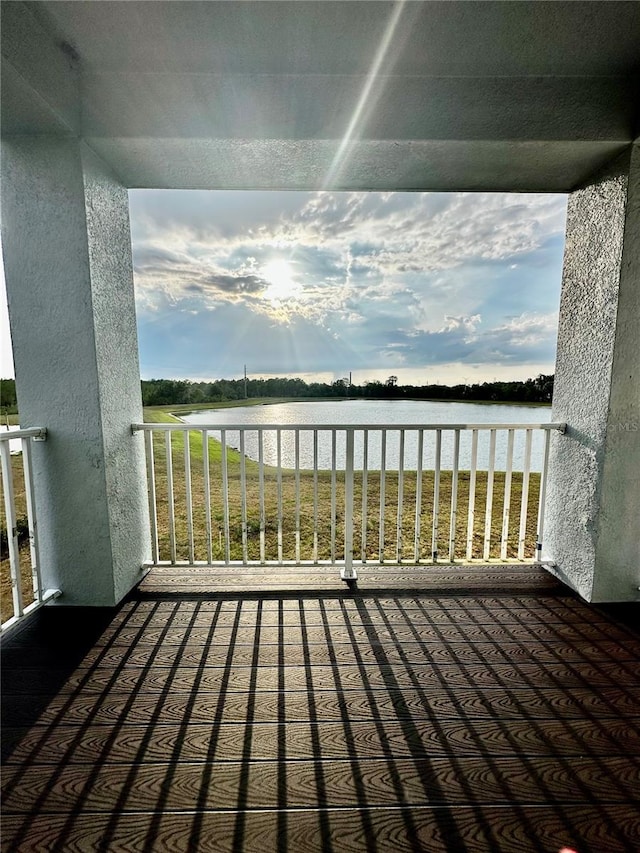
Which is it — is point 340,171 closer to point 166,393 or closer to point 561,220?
point 561,220

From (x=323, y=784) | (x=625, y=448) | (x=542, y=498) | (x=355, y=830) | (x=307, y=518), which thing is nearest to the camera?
(x=355, y=830)

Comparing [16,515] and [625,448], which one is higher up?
[625,448]

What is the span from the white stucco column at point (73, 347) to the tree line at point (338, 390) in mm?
729

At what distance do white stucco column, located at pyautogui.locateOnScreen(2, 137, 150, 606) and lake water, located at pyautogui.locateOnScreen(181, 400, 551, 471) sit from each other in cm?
62

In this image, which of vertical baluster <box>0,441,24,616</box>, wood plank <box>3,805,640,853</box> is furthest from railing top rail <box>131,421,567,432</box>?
wood plank <box>3,805,640,853</box>

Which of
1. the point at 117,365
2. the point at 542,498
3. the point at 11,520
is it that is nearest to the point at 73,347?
the point at 117,365

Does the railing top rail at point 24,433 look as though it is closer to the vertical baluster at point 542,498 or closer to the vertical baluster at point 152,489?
the vertical baluster at point 152,489

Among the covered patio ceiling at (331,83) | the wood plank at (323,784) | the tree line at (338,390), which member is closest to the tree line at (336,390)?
the tree line at (338,390)

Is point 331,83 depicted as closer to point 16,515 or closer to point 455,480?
point 455,480

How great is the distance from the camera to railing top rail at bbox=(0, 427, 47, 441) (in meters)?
1.89

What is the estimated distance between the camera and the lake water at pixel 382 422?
2525 mm

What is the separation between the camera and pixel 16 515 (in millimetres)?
2090

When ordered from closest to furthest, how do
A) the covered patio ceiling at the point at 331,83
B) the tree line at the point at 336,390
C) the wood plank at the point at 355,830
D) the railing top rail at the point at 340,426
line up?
the wood plank at the point at 355,830 < the covered patio ceiling at the point at 331,83 < the railing top rail at the point at 340,426 < the tree line at the point at 336,390

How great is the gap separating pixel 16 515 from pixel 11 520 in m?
0.24
